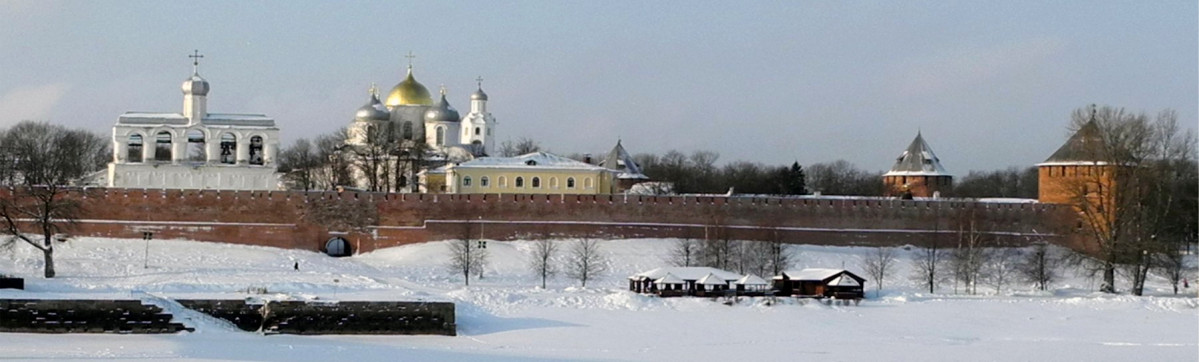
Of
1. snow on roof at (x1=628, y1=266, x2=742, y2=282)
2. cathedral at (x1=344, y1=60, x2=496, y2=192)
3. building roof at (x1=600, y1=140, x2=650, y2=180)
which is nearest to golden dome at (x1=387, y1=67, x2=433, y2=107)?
cathedral at (x1=344, y1=60, x2=496, y2=192)

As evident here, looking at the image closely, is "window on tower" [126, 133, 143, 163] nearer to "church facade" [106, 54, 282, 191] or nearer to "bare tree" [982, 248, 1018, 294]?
"church facade" [106, 54, 282, 191]

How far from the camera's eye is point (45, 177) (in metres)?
49.6

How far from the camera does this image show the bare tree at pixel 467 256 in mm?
39750

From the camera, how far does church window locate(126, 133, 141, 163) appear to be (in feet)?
163

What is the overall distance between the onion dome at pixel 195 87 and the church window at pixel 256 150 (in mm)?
1797

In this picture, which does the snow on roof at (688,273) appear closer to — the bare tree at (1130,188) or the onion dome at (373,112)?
the bare tree at (1130,188)

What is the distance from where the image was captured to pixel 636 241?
45.4 meters

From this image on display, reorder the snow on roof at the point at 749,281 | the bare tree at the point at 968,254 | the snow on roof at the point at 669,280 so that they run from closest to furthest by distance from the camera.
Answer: the snow on roof at the point at 669,280, the snow on roof at the point at 749,281, the bare tree at the point at 968,254

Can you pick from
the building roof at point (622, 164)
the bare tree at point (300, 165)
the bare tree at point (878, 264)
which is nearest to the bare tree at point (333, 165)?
the bare tree at point (300, 165)

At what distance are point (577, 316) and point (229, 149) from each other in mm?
20905

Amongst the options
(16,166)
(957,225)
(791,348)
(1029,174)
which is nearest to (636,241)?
(957,225)

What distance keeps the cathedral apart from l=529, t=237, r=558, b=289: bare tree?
960cm

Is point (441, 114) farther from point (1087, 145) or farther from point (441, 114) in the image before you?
point (1087, 145)

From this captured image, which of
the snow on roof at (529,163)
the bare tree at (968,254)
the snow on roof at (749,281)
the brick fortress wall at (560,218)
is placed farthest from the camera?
the snow on roof at (529,163)
